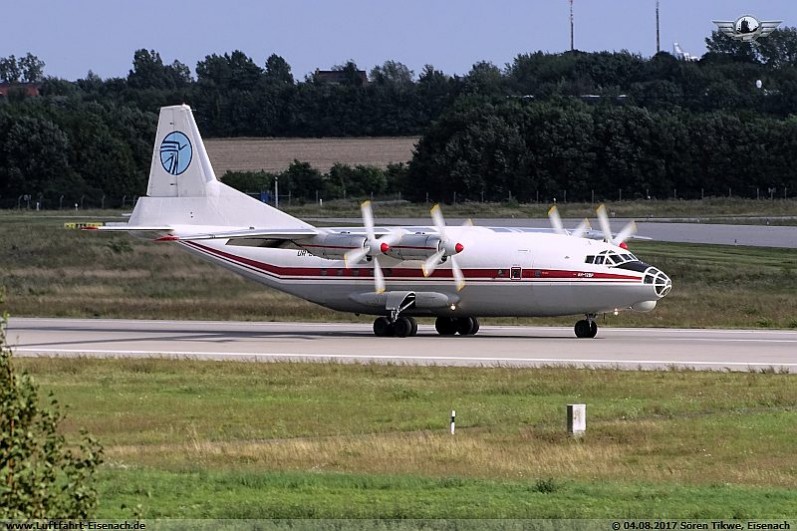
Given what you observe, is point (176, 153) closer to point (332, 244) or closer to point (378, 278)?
point (332, 244)

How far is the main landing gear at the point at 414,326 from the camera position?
3572 centimetres

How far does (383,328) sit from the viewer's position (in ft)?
118

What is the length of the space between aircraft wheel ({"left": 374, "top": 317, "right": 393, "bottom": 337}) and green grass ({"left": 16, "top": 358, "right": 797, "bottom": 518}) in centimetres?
822

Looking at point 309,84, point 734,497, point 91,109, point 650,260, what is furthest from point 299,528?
point 309,84

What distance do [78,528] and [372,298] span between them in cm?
2694

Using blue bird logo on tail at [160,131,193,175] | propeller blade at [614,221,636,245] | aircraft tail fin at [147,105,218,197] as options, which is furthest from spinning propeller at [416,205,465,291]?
blue bird logo on tail at [160,131,193,175]

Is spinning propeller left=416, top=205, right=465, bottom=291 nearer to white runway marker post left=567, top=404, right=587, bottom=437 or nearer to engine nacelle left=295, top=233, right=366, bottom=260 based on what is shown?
engine nacelle left=295, top=233, right=366, bottom=260

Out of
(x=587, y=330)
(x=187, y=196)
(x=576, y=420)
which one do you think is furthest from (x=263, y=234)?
(x=576, y=420)

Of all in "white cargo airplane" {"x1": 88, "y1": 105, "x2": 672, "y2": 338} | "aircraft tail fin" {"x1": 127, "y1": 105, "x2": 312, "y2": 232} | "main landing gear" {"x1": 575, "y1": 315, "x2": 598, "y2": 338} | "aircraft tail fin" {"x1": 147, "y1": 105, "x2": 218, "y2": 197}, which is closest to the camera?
"white cargo airplane" {"x1": 88, "y1": 105, "x2": 672, "y2": 338}

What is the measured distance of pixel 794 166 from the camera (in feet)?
273

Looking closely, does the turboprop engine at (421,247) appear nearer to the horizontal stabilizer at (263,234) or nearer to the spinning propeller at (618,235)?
the horizontal stabilizer at (263,234)

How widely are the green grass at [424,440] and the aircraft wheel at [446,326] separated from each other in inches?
374

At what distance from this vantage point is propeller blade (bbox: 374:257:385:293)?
3506 centimetres

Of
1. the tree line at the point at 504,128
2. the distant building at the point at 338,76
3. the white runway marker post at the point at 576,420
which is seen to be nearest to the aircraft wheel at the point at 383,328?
the white runway marker post at the point at 576,420
